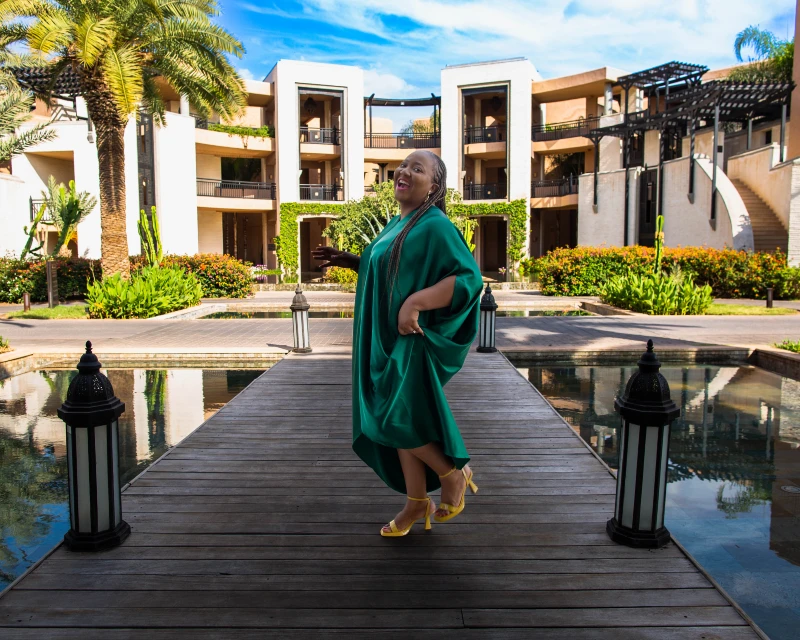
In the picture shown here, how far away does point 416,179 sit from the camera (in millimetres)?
3129

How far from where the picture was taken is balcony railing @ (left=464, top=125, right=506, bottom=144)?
34.5 meters

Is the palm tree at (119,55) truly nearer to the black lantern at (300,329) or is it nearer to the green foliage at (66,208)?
the green foliage at (66,208)

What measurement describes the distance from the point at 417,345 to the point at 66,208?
64.2ft

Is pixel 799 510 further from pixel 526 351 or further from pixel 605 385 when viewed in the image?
pixel 526 351

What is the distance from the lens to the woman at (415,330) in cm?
300

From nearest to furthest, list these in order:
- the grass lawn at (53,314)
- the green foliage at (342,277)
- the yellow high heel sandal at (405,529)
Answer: the yellow high heel sandal at (405,529) → the grass lawn at (53,314) → the green foliage at (342,277)

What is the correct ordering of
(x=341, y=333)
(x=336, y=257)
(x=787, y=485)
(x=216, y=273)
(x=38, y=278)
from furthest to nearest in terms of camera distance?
(x=216, y=273) → (x=38, y=278) → (x=341, y=333) → (x=787, y=485) → (x=336, y=257)

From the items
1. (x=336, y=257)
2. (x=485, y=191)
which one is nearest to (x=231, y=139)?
(x=485, y=191)

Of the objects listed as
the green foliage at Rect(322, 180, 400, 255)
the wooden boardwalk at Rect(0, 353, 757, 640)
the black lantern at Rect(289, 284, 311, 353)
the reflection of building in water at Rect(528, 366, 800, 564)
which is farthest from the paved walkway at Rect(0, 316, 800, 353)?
the green foliage at Rect(322, 180, 400, 255)

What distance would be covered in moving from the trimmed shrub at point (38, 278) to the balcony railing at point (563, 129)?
22.2 meters

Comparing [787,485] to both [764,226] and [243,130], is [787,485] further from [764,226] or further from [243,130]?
[243,130]

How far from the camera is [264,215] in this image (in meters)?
35.7

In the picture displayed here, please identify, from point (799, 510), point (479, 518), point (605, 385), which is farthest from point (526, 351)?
point (479, 518)

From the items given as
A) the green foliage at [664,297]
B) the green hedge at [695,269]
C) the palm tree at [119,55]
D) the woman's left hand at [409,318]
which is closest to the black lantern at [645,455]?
the woman's left hand at [409,318]
